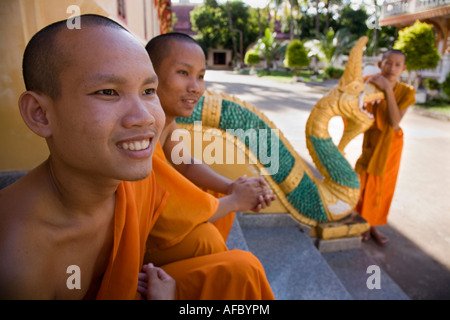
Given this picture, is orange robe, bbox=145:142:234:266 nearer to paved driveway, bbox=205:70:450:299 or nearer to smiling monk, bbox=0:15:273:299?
smiling monk, bbox=0:15:273:299

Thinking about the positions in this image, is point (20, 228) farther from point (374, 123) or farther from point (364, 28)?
point (364, 28)

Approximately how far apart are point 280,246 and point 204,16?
2913 cm

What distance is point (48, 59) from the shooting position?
682mm

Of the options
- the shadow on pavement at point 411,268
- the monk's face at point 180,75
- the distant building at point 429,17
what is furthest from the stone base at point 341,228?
the distant building at point 429,17

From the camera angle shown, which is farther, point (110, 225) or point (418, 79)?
point (418, 79)

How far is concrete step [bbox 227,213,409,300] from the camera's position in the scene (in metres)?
1.95

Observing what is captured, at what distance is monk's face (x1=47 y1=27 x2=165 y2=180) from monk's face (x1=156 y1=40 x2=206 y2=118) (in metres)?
0.66

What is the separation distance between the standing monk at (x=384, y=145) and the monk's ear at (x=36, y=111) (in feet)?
8.78

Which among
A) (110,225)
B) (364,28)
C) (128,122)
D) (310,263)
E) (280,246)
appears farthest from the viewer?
(364,28)

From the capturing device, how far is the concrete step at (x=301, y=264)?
195 centimetres

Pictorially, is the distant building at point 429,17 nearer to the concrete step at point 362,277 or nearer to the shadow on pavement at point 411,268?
the shadow on pavement at point 411,268

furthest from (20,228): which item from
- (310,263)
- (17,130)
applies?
(310,263)

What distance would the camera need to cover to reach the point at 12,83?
1604 mm

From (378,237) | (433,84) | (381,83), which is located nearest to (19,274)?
(381,83)
